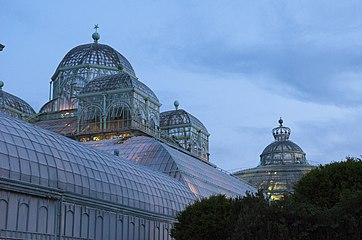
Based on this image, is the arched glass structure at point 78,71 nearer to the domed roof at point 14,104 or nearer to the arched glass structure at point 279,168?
the domed roof at point 14,104

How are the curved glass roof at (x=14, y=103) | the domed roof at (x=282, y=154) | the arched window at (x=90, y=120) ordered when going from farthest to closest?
the domed roof at (x=282, y=154) → the curved glass roof at (x=14, y=103) → the arched window at (x=90, y=120)

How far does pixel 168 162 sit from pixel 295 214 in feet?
112

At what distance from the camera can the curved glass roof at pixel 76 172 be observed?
45.8m

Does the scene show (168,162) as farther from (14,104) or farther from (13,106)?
(14,104)

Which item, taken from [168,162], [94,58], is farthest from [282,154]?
[168,162]

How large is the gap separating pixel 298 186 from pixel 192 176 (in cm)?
2282

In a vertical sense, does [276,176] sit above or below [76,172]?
above

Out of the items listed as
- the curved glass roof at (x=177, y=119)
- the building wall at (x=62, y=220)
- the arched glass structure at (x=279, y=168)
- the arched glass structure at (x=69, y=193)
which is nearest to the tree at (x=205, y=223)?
the building wall at (x=62, y=220)

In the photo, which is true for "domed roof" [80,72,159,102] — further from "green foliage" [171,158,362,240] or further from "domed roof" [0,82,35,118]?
"green foliage" [171,158,362,240]

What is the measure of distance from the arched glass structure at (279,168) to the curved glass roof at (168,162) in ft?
144

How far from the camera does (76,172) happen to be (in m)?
52.7

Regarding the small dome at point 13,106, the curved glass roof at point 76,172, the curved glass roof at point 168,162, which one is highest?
the small dome at point 13,106

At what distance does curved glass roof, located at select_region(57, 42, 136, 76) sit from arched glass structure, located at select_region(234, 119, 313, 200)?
43.8 meters

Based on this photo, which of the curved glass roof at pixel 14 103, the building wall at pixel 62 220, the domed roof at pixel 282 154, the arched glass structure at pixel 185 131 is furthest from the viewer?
the domed roof at pixel 282 154
